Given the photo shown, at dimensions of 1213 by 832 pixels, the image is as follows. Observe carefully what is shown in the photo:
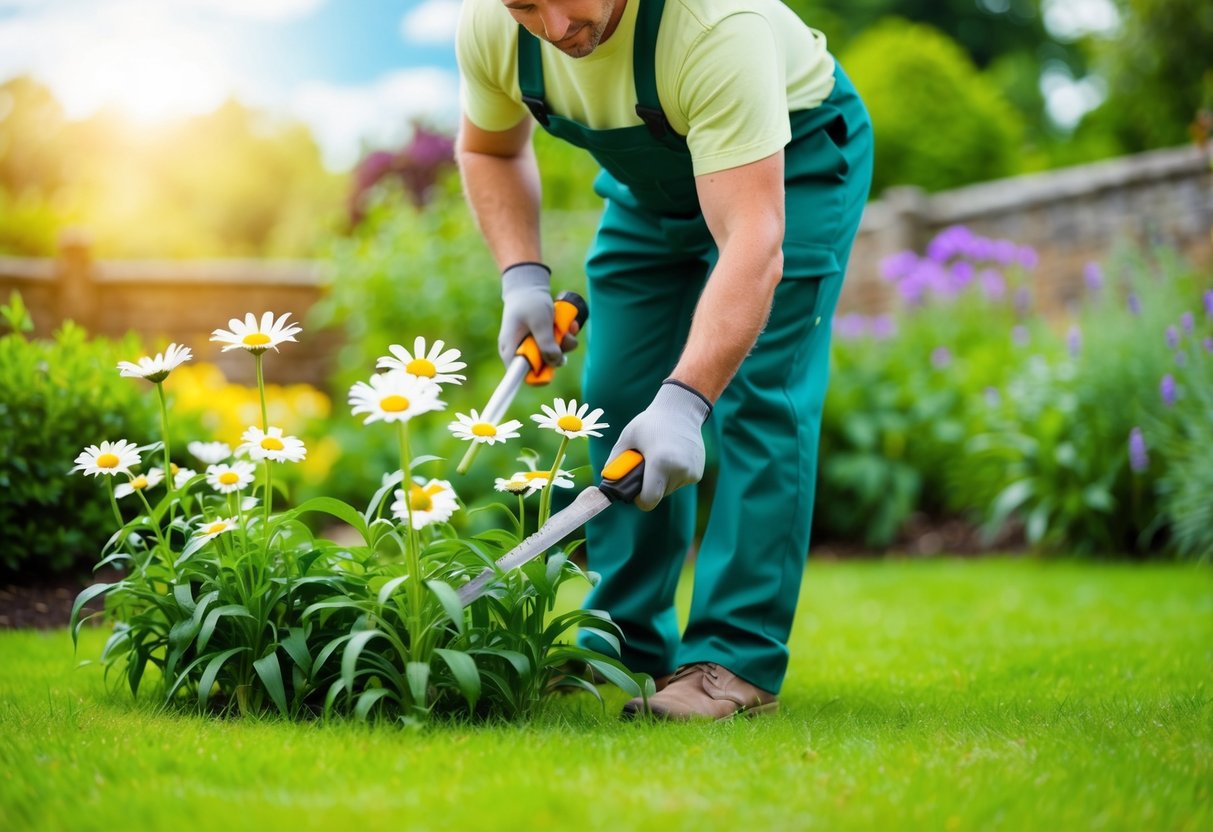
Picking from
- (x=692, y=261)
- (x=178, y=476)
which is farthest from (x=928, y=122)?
(x=178, y=476)

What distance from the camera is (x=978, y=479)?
548 cm

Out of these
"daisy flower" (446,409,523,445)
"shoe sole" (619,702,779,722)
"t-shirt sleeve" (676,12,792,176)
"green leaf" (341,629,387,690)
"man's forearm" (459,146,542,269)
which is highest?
"t-shirt sleeve" (676,12,792,176)

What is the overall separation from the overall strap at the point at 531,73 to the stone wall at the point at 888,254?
5.87m

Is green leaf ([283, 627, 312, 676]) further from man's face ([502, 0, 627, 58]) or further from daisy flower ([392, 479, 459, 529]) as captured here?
man's face ([502, 0, 627, 58])

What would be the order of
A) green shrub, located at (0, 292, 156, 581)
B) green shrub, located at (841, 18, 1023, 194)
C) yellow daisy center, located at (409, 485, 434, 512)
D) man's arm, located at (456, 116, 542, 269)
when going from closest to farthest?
yellow daisy center, located at (409, 485, 434, 512) < man's arm, located at (456, 116, 542, 269) < green shrub, located at (0, 292, 156, 581) < green shrub, located at (841, 18, 1023, 194)

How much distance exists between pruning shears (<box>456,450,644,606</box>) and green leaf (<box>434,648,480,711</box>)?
93 mm

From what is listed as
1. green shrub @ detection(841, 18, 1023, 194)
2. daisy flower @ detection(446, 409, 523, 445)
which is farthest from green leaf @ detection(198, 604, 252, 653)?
green shrub @ detection(841, 18, 1023, 194)

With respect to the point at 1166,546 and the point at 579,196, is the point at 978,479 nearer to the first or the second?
the point at 1166,546

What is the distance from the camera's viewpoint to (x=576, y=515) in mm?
1929

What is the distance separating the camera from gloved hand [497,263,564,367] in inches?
96.1

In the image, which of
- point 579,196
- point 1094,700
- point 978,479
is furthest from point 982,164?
point 1094,700

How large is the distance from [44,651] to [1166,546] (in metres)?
4.19

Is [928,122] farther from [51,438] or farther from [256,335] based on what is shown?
[256,335]

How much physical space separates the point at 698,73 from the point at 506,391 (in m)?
0.67
